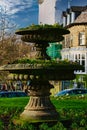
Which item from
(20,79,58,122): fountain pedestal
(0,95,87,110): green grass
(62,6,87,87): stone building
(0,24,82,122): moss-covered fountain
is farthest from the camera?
(62,6,87,87): stone building

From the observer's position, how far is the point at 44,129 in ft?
51.4

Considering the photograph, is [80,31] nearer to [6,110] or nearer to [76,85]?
[76,85]

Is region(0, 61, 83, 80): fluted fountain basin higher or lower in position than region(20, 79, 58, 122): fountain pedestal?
higher

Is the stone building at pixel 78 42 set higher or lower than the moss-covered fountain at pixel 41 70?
lower

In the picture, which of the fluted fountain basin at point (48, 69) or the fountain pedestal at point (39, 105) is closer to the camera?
the fluted fountain basin at point (48, 69)

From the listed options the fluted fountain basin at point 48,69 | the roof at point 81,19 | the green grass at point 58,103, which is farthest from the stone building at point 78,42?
the fluted fountain basin at point 48,69

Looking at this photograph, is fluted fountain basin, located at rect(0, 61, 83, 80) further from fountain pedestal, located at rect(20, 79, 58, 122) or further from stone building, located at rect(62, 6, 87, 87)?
stone building, located at rect(62, 6, 87, 87)

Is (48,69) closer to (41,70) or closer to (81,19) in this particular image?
(41,70)

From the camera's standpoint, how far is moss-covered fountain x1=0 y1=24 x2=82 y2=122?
1920 cm

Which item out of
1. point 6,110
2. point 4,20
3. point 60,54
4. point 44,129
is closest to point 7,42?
point 4,20

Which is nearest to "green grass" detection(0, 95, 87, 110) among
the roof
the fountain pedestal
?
the fountain pedestal

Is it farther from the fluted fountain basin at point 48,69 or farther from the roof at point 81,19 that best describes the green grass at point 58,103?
the roof at point 81,19

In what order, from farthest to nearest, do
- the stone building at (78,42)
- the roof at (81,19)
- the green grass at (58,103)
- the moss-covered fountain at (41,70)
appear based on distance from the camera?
the roof at (81,19) < the stone building at (78,42) < the green grass at (58,103) < the moss-covered fountain at (41,70)

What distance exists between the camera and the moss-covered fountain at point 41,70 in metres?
19.2
